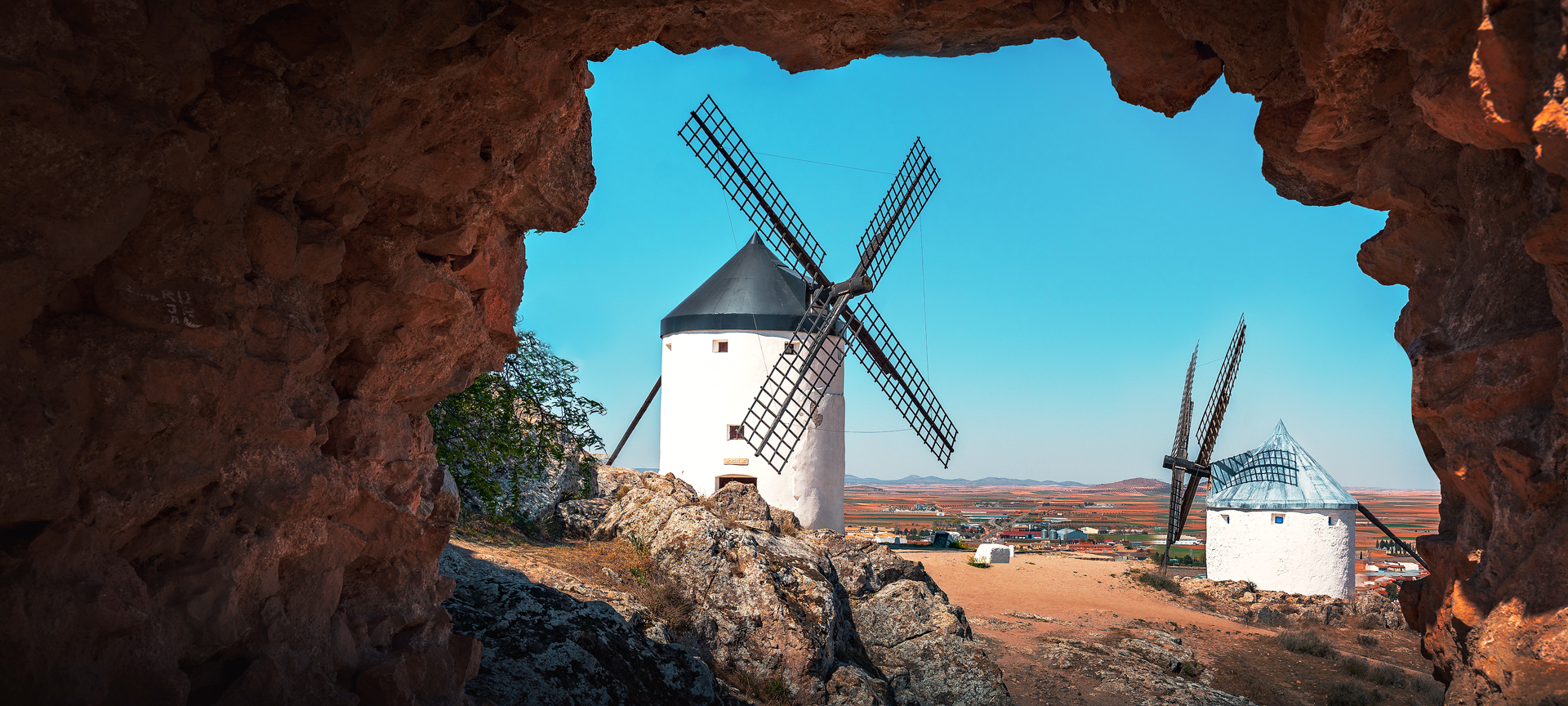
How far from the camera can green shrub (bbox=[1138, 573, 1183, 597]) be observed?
68.4 ft

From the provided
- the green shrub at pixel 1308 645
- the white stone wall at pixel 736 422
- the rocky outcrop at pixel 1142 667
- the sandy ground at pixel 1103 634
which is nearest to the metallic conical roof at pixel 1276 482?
the sandy ground at pixel 1103 634

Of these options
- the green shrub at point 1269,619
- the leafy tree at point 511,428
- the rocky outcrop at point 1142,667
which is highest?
the leafy tree at point 511,428

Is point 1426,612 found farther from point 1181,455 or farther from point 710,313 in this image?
point 1181,455

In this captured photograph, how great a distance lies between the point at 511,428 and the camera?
→ 8445mm

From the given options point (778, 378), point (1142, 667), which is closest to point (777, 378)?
point (778, 378)

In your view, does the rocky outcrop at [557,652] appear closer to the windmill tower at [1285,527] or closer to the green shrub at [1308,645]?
the green shrub at [1308,645]

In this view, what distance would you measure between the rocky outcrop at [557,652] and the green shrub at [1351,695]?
7933mm

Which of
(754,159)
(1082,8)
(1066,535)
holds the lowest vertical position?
(1066,535)

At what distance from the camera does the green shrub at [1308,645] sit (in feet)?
45.8

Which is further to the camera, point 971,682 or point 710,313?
point 710,313

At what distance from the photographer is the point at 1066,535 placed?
49.4 meters

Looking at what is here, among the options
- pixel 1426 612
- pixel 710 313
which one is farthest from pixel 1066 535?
pixel 1426 612

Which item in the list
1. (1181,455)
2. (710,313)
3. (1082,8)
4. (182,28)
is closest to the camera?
(182,28)

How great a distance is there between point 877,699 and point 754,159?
1116cm
